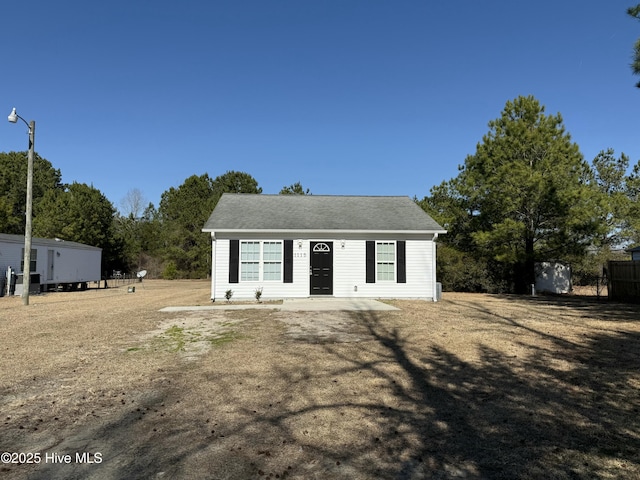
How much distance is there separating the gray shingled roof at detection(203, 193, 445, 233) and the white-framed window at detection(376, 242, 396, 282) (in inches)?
27.2

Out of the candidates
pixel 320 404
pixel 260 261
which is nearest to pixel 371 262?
pixel 260 261

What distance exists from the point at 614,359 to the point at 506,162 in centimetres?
1633

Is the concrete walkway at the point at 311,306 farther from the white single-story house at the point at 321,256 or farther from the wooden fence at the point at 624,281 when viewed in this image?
the wooden fence at the point at 624,281

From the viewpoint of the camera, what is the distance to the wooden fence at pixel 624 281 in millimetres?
15414

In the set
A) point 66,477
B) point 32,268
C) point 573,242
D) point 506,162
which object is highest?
point 506,162

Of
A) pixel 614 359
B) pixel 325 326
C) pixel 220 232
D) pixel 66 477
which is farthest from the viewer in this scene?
pixel 220 232

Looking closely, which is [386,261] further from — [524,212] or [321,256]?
[524,212]

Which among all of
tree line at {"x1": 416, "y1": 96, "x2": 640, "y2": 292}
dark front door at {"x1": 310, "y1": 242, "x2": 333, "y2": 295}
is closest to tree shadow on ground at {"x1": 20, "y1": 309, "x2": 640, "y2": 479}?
dark front door at {"x1": 310, "y1": 242, "x2": 333, "y2": 295}

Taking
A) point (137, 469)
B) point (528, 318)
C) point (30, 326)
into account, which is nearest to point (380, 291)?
point (528, 318)

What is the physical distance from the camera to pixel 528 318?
10.6m

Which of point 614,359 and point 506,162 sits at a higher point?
point 506,162

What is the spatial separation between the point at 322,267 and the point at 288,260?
4.20 ft

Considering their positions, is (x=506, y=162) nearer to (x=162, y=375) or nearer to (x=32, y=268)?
(x=162, y=375)

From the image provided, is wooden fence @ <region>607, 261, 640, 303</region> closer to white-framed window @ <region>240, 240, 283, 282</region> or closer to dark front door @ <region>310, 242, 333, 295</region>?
dark front door @ <region>310, 242, 333, 295</region>
